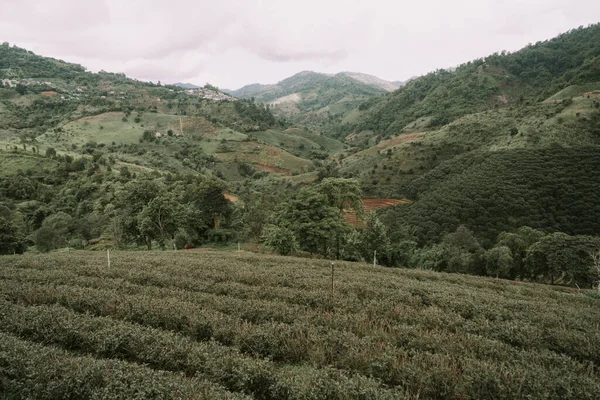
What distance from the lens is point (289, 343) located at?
8.32 metres

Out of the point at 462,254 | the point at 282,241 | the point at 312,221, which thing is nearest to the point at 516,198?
the point at 462,254

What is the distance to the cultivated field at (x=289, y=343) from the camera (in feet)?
20.6

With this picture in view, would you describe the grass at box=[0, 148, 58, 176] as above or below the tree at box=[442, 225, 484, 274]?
above

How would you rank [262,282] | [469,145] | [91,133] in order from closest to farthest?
[262,282], [469,145], [91,133]

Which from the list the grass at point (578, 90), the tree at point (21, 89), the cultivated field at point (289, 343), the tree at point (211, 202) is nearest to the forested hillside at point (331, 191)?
the tree at point (211, 202)

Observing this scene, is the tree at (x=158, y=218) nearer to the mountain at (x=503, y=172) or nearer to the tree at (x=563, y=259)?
the mountain at (x=503, y=172)

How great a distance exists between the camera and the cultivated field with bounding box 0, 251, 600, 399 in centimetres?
629

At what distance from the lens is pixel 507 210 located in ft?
202

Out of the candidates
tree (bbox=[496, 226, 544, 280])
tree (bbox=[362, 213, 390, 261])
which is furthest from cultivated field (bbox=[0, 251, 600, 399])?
tree (bbox=[496, 226, 544, 280])

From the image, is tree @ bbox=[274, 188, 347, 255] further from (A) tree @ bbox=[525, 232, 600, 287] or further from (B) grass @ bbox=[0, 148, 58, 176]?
(B) grass @ bbox=[0, 148, 58, 176]

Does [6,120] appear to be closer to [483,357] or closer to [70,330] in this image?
[70,330]

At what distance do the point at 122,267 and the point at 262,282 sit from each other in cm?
890

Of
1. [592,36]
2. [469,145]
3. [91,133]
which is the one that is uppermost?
[592,36]

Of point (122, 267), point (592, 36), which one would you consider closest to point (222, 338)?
point (122, 267)
